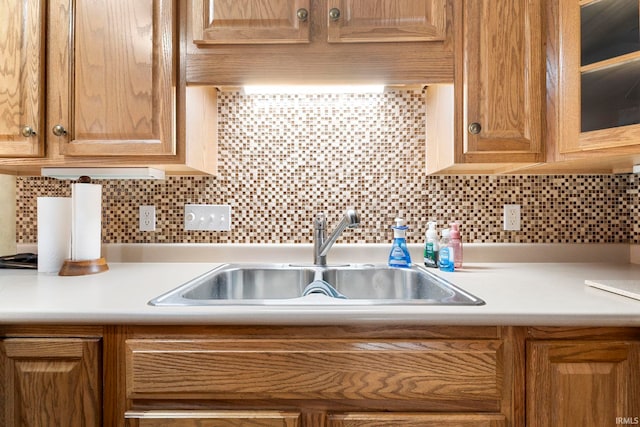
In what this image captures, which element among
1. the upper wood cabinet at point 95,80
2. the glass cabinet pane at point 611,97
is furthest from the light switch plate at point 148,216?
the glass cabinet pane at point 611,97

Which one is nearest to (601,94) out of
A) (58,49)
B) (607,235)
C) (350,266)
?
(607,235)

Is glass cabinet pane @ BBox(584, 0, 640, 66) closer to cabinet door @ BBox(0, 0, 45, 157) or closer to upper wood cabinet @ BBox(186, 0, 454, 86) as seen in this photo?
upper wood cabinet @ BBox(186, 0, 454, 86)

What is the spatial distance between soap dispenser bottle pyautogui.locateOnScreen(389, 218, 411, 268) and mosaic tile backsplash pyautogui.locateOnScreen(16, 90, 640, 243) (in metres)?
0.15

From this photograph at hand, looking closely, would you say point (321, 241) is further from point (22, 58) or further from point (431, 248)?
point (22, 58)

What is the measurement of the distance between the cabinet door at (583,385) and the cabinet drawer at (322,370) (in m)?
0.09

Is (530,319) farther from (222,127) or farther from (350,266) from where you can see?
(222,127)

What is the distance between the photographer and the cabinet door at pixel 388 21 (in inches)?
48.2

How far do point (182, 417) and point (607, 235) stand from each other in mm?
1677

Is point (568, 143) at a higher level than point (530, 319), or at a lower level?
higher

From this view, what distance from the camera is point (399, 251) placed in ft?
4.72

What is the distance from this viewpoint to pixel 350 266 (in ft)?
4.94

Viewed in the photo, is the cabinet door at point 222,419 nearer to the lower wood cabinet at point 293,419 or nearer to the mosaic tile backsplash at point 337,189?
the lower wood cabinet at point 293,419

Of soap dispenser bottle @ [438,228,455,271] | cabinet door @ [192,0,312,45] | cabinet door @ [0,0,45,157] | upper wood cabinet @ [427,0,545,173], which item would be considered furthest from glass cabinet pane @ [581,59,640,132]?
cabinet door @ [0,0,45,157]

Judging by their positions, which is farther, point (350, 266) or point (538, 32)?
point (350, 266)
